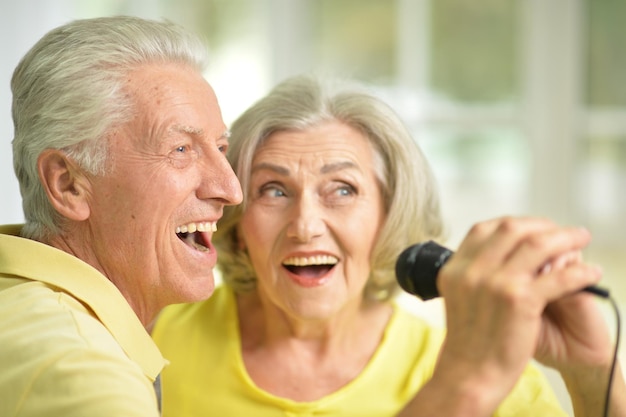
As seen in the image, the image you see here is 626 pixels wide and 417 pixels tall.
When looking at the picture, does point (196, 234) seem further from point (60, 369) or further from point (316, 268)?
point (60, 369)

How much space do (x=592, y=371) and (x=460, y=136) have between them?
2499 millimetres

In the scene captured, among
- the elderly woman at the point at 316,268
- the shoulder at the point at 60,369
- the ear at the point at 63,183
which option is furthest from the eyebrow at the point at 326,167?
the shoulder at the point at 60,369

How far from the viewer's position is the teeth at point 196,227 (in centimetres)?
155

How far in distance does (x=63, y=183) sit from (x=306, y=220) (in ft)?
1.74

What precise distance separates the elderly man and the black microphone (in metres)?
0.43

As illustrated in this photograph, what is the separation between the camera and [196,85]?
5.21 ft

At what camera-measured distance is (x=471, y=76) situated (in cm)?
379

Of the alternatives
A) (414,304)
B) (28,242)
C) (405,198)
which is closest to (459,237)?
(414,304)

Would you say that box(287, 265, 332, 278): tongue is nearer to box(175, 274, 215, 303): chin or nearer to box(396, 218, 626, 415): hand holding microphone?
box(175, 274, 215, 303): chin

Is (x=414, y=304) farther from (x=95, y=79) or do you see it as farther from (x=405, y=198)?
(x=95, y=79)

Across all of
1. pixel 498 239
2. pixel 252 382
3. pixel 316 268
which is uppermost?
pixel 498 239

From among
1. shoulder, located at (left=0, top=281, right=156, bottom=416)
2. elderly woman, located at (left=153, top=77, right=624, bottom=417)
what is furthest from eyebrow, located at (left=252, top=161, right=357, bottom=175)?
shoulder, located at (left=0, top=281, right=156, bottom=416)

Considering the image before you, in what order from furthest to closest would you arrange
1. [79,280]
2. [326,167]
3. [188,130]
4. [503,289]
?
[326,167]
[188,130]
[79,280]
[503,289]

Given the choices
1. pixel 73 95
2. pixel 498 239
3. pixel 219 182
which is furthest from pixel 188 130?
pixel 498 239
